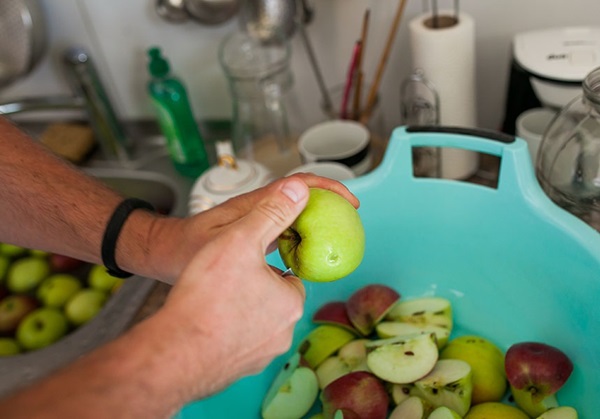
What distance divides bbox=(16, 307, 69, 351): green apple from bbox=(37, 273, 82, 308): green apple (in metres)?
0.04

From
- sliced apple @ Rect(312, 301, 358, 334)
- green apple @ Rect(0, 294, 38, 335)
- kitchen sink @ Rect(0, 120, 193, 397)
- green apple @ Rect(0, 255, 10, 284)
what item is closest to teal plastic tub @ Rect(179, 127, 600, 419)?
sliced apple @ Rect(312, 301, 358, 334)

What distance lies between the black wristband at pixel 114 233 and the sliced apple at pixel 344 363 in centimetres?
27

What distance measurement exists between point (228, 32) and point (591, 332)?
0.78 metres

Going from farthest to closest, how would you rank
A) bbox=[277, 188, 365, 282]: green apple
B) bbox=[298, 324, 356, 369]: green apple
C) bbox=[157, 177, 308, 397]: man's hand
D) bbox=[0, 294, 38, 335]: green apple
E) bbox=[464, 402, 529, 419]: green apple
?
1. bbox=[0, 294, 38, 335]: green apple
2. bbox=[298, 324, 356, 369]: green apple
3. bbox=[464, 402, 529, 419]: green apple
4. bbox=[277, 188, 365, 282]: green apple
5. bbox=[157, 177, 308, 397]: man's hand

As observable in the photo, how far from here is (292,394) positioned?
2.23 ft

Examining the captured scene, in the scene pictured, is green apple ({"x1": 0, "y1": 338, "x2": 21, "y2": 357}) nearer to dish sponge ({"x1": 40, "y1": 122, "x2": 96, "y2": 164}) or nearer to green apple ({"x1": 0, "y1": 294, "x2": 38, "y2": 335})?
green apple ({"x1": 0, "y1": 294, "x2": 38, "y2": 335})

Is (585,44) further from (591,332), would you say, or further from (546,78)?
(591,332)

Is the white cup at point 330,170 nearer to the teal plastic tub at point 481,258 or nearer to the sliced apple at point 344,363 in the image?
the teal plastic tub at point 481,258

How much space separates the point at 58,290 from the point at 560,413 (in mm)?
811

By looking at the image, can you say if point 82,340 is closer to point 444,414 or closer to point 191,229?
point 191,229

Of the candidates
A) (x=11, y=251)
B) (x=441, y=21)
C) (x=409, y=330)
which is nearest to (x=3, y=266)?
(x=11, y=251)

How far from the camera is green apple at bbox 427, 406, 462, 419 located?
59 centimetres

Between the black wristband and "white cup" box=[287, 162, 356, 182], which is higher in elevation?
the black wristband

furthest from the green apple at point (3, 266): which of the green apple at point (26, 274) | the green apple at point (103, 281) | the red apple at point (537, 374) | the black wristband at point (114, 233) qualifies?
the red apple at point (537, 374)
